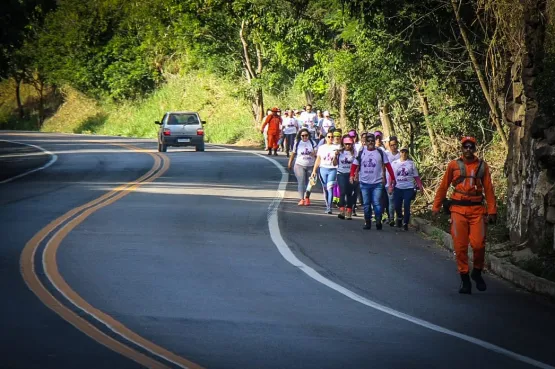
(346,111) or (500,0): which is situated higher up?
(500,0)

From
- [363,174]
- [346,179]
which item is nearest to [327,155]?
[346,179]

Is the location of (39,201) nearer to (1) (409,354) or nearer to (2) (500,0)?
(2) (500,0)

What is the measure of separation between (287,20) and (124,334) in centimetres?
3452

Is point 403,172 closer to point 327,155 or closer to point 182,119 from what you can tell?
point 327,155

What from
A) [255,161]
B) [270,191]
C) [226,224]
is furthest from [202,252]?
[255,161]

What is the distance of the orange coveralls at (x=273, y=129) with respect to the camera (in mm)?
41031

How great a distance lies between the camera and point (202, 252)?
1580 cm

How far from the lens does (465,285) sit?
44.0 ft

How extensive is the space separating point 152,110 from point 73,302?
61593mm

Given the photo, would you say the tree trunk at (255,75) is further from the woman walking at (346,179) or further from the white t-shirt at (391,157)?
the white t-shirt at (391,157)

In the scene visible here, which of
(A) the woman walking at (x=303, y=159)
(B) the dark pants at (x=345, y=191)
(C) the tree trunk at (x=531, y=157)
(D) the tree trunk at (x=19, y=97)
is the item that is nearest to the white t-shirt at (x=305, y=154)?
(A) the woman walking at (x=303, y=159)

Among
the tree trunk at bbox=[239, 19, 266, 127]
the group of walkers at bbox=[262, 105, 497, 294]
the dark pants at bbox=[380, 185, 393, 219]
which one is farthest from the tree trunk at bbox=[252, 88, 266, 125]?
the dark pants at bbox=[380, 185, 393, 219]

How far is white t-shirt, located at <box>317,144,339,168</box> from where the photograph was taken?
22.6 meters

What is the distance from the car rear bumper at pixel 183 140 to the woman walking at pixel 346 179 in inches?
934
